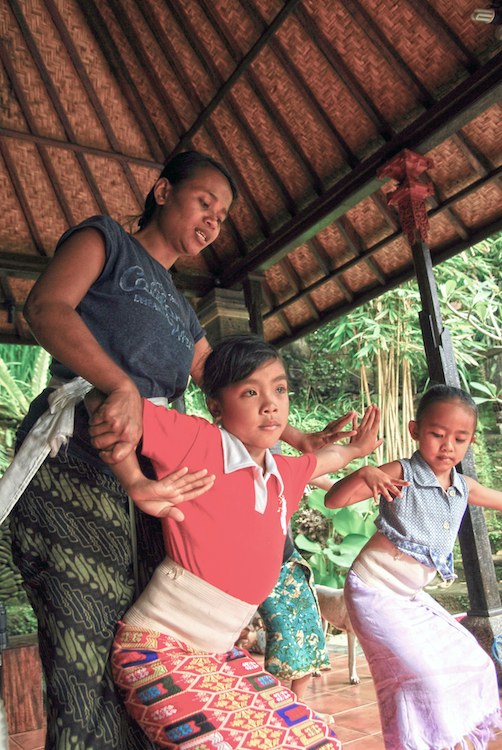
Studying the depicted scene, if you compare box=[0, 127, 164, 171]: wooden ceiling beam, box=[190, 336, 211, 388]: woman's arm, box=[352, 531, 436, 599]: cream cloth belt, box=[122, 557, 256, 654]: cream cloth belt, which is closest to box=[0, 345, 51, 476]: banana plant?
box=[0, 127, 164, 171]: wooden ceiling beam

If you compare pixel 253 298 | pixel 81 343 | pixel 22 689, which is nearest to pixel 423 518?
→ pixel 81 343

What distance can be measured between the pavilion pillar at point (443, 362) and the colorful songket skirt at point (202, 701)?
7.67 feet

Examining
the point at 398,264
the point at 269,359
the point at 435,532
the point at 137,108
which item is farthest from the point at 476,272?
the point at 269,359

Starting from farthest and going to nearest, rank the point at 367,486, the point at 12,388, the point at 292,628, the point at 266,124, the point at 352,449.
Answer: the point at 12,388, the point at 266,124, the point at 292,628, the point at 367,486, the point at 352,449

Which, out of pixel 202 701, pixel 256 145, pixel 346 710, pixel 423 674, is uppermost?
pixel 256 145

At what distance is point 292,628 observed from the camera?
2348 mm

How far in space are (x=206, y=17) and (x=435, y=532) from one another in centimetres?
352

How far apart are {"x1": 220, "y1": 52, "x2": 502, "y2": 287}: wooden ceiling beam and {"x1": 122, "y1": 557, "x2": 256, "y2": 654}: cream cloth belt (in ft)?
9.18

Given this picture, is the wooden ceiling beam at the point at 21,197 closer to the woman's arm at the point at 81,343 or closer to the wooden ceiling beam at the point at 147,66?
the wooden ceiling beam at the point at 147,66

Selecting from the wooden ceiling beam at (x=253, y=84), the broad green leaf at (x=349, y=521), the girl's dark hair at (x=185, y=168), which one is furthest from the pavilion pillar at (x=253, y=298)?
the girl's dark hair at (x=185, y=168)

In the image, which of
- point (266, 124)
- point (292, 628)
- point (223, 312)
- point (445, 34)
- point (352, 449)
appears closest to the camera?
point (352, 449)

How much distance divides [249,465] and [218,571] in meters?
0.23

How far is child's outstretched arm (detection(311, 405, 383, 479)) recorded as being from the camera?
1471 mm

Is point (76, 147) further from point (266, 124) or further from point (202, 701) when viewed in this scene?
point (202, 701)
